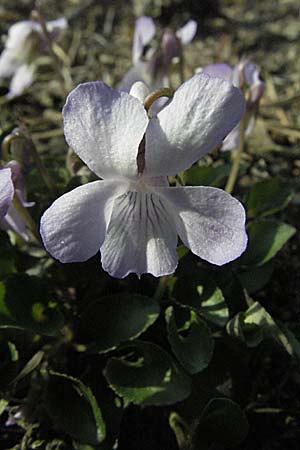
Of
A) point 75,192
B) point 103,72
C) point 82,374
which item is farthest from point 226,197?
point 103,72

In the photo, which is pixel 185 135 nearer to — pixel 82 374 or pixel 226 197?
pixel 226 197

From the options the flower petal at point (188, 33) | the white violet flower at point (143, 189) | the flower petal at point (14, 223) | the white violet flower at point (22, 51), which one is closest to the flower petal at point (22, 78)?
the white violet flower at point (22, 51)

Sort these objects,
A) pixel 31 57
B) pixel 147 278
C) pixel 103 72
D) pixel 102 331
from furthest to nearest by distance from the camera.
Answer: pixel 103 72
pixel 31 57
pixel 147 278
pixel 102 331

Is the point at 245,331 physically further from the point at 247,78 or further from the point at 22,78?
the point at 22,78

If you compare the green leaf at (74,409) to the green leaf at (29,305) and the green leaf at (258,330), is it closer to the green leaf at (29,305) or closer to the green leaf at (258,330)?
the green leaf at (29,305)

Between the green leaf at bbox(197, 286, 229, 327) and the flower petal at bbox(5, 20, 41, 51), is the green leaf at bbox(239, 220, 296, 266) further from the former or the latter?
the flower petal at bbox(5, 20, 41, 51)

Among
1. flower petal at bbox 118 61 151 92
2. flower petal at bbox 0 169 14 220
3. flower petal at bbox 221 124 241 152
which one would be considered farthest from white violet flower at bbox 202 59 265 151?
flower petal at bbox 0 169 14 220
